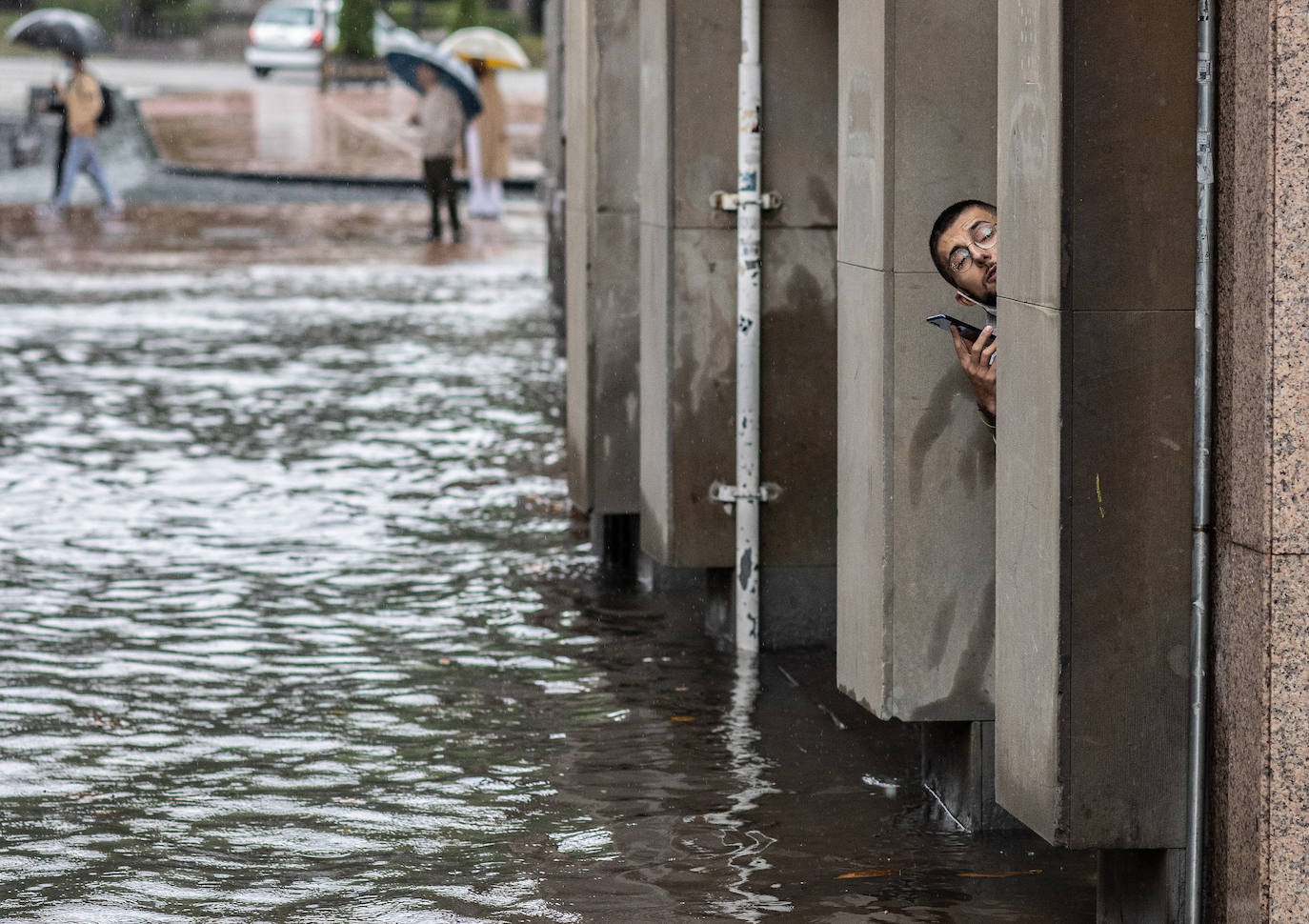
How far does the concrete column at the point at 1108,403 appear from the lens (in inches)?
188

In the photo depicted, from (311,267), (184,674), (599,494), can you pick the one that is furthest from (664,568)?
(311,267)

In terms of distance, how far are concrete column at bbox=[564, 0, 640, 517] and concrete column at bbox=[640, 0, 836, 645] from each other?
3.15 ft

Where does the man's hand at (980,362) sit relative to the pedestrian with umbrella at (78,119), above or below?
below

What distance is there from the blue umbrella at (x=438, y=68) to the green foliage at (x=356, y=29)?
27661 mm

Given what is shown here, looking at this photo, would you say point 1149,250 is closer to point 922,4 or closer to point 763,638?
point 922,4

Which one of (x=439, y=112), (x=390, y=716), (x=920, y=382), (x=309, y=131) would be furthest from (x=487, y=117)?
(x=920, y=382)

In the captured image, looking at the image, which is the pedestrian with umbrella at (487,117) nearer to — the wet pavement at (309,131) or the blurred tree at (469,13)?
the wet pavement at (309,131)

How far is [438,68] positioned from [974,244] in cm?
1981

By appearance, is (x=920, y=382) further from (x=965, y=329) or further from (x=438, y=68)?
(x=438, y=68)

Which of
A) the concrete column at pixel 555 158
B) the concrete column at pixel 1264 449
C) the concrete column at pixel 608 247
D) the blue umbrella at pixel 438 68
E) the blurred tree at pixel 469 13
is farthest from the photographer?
the blurred tree at pixel 469 13

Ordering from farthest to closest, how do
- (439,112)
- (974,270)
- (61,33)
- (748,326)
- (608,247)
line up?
(61,33), (439,112), (608,247), (748,326), (974,270)

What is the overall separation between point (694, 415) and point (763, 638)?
2.87 feet

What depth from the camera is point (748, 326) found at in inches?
322

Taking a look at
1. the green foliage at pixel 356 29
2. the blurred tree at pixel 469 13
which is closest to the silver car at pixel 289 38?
the green foliage at pixel 356 29
